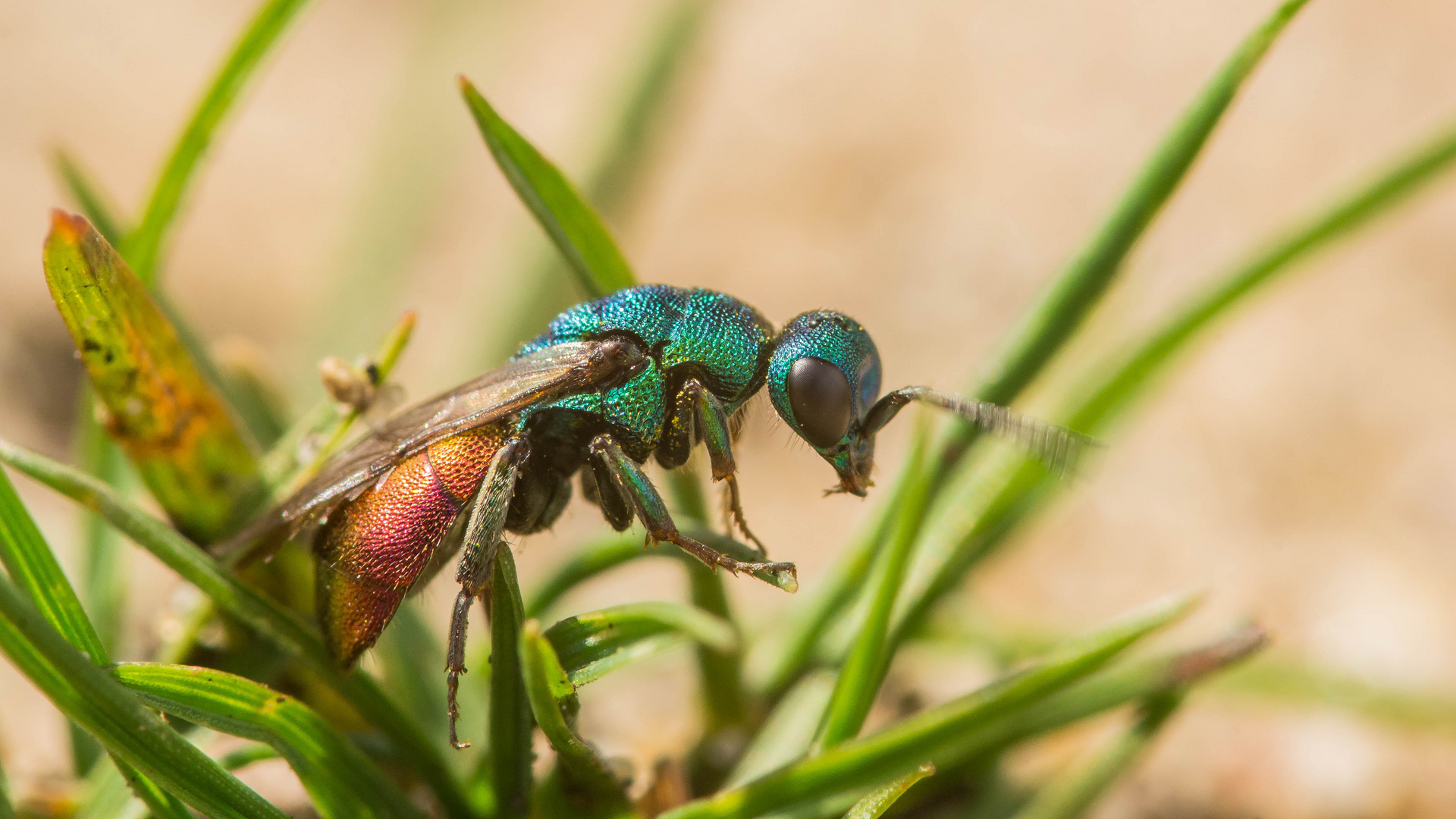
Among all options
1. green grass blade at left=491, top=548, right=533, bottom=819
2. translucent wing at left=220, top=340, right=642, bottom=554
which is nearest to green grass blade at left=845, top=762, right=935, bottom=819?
green grass blade at left=491, top=548, right=533, bottom=819

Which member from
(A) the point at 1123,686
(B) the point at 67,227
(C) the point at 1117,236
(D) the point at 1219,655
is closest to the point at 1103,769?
(A) the point at 1123,686

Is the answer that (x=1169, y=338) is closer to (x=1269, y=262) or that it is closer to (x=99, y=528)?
(x=1269, y=262)

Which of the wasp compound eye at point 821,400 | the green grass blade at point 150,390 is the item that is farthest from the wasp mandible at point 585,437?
the green grass blade at point 150,390

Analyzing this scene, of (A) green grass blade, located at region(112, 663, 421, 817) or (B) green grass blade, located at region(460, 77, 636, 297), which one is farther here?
(B) green grass blade, located at region(460, 77, 636, 297)

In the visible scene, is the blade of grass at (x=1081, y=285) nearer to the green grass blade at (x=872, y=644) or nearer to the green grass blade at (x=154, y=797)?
the green grass blade at (x=872, y=644)

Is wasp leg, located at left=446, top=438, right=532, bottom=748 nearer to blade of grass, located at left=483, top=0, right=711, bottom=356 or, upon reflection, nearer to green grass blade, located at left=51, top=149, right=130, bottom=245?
green grass blade, located at left=51, top=149, right=130, bottom=245

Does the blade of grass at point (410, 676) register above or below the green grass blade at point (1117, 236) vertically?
below
